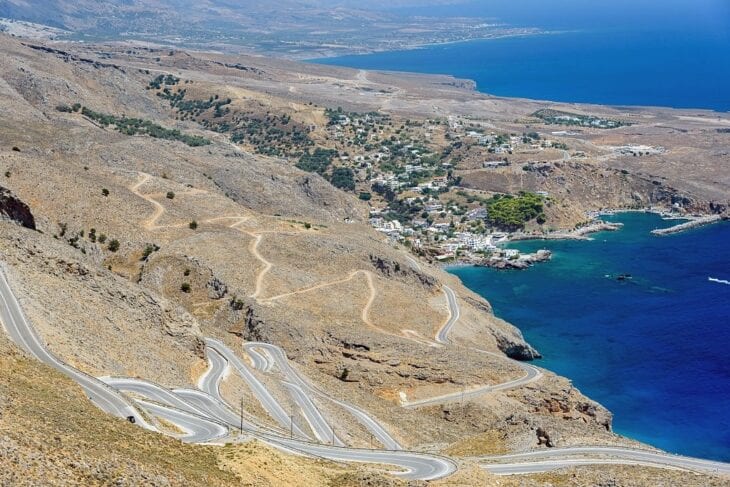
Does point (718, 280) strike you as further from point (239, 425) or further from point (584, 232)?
point (239, 425)

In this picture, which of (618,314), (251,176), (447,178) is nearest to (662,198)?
(447,178)

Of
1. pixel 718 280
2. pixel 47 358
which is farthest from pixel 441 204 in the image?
pixel 47 358

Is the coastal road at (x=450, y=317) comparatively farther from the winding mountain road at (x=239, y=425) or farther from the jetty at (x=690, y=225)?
the jetty at (x=690, y=225)

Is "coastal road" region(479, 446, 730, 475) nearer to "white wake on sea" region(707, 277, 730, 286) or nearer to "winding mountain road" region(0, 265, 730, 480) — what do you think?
"winding mountain road" region(0, 265, 730, 480)

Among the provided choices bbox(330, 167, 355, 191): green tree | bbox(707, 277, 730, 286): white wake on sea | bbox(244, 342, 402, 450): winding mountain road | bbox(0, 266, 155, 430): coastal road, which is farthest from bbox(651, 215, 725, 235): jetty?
bbox(0, 266, 155, 430): coastal road

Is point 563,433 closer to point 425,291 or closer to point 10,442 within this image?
point 10,442
